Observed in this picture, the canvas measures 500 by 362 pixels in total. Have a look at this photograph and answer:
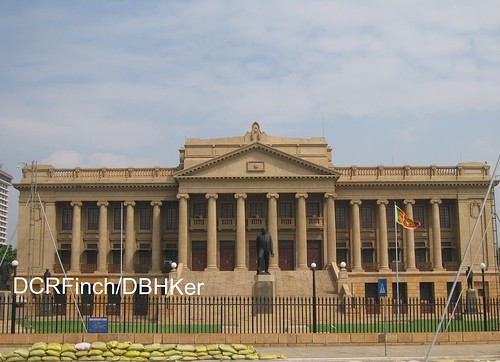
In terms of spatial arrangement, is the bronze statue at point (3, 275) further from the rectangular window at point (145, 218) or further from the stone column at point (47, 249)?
the rectangular window at point (145, 218)

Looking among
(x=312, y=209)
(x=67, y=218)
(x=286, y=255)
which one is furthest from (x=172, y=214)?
(x=312, y=209)

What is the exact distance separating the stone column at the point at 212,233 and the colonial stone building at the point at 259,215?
0.35ft

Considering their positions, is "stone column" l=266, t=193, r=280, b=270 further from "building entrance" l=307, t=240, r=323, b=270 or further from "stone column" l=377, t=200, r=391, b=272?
"stone column" l=377, t=200, r=391, b=272

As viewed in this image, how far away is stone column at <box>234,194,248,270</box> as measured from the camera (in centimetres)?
6462

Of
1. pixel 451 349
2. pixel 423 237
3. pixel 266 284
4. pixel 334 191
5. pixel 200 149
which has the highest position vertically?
pixel 200 149

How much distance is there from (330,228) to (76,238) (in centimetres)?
2511

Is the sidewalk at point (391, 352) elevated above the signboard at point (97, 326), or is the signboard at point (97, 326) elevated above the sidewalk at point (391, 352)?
the signboard at point (97, 326)

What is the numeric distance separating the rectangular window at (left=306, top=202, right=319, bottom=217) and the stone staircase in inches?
298

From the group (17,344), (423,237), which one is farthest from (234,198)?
(17,344)

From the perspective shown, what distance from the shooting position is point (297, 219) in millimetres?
66250

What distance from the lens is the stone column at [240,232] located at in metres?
64.6

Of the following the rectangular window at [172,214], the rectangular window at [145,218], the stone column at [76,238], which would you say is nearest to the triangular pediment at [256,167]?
the rectangular window at [172,214]

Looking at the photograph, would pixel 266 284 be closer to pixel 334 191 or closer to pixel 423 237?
pixel 334 191

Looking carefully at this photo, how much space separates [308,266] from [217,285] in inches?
480
